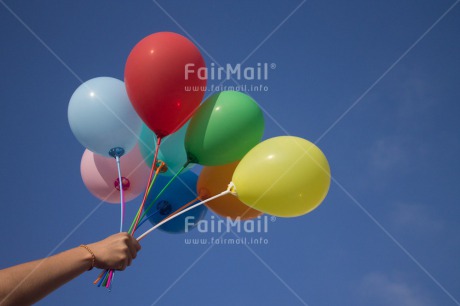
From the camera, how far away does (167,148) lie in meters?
3.39

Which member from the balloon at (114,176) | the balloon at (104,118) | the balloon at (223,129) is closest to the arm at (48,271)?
the balloon at (223,129)

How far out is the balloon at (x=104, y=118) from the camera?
3.21m

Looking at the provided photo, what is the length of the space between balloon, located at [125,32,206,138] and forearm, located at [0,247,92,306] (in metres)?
1.52

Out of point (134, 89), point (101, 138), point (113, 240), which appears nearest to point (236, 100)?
point (134, 89)

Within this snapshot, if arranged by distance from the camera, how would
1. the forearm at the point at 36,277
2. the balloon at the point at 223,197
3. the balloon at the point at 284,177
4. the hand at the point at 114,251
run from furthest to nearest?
1. the balloon at the point at 223,197
2. the balloon at the point at 284,177
3. the hand at the point at 114,251
4. the forearm at the point at 36,277

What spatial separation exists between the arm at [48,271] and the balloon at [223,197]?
1580 mm

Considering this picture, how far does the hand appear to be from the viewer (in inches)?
67.7

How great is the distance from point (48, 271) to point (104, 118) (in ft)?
6.35

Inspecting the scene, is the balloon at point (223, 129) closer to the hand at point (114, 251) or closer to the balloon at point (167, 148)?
the balloon at point (167, 148)

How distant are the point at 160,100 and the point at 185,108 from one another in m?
0.21

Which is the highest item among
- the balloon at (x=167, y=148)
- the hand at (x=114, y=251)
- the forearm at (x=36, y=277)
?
the balloon at (x=167, y=148)

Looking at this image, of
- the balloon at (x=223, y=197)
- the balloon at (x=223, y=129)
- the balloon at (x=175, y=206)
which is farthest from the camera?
the balloon at (x=175, y=206)

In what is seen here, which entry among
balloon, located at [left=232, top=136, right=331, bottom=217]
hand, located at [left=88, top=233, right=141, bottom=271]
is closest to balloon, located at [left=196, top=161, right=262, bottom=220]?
balloon, located at [left=232, top=136, right=331, bottom=217]

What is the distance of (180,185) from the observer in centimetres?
359
